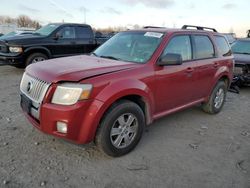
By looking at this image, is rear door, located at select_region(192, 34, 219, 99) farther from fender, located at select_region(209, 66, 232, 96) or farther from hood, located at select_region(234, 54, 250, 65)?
hood, located at select_region(234, 54, 250, 65)

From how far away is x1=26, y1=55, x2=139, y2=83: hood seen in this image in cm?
320

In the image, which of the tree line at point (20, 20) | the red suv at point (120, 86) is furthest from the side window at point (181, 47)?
the tree line at point (20, 20)

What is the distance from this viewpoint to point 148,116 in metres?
3.96

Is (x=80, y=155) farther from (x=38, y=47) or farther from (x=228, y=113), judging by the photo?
(x=38, y=47)

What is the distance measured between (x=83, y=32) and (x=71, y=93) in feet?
25.6

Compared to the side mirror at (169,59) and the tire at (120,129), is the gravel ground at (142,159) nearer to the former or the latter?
the tire at (120,129)

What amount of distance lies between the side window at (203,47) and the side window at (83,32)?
6.19 meters

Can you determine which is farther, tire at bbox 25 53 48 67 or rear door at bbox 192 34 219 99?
tire at bbox 25 53 48 67

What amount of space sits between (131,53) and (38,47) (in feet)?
18.8

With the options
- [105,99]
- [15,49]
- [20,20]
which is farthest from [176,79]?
[20,20]

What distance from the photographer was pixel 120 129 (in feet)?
11.8

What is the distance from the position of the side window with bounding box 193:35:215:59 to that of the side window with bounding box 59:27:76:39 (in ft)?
19.9

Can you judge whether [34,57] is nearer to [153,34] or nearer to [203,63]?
[153,34]

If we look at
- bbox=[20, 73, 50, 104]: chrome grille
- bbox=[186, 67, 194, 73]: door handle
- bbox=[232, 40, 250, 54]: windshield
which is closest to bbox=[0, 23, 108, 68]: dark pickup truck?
bbox=[232, 40, 250, 54]: windshield
